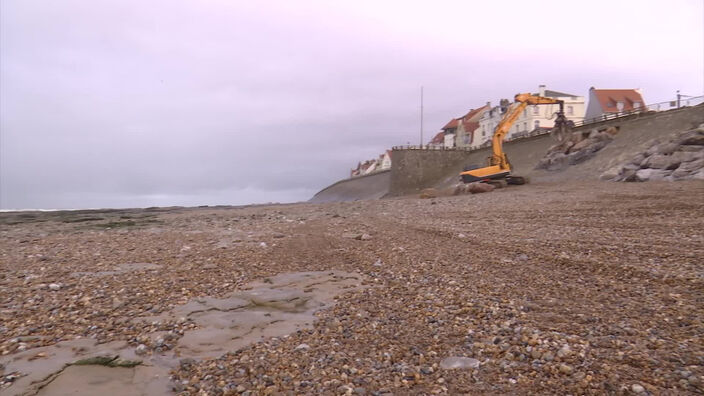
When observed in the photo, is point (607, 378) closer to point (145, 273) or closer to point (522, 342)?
point (522, 342)

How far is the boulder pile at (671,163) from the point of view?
62.2 ft

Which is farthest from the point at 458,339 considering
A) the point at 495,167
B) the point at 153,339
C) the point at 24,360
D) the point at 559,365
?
the point at 495,167

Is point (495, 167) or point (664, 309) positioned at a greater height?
point (495, 167)

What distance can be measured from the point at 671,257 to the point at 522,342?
13.3 ft

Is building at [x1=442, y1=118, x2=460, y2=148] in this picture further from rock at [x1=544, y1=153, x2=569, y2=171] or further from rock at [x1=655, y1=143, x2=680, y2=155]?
rock at [x1=655, y1=143, x2=680, y2=155]

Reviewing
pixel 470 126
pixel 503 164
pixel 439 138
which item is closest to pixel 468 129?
pixel 470 126

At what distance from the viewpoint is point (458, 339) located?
3.48 meters

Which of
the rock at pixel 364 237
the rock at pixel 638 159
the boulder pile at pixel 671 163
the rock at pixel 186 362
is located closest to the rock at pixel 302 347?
the rock at pixel 186 362

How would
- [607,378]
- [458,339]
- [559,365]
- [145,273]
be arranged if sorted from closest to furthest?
1. [607,378]
2. [559,365]
3. [458,339]
4. [145,273]

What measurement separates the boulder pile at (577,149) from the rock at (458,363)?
34357 millimetres

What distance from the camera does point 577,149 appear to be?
3406cm

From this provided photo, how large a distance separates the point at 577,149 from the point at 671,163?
13864 millimetres

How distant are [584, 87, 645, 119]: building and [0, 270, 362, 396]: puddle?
67920mm

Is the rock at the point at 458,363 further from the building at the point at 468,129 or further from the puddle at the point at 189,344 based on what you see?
the building at the point at 468,129
